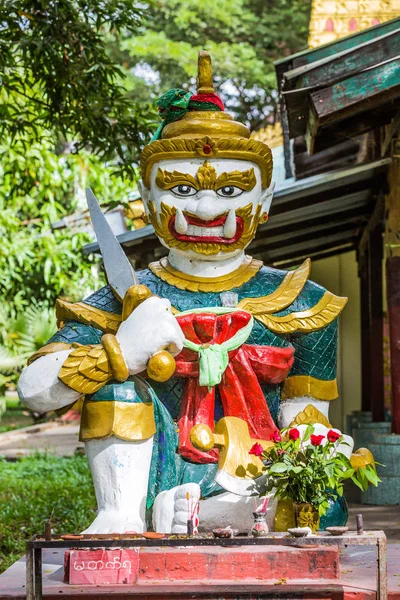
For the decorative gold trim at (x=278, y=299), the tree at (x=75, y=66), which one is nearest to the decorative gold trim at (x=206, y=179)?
the decorative gold trim at (x=278, y=299)

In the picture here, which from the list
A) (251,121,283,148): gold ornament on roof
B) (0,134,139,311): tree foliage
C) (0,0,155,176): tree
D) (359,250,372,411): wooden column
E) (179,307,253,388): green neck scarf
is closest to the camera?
(179,307,253,388): green neck scarf

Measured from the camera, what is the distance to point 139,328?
12.6 ft

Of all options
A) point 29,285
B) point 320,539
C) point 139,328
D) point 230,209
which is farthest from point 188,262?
point 29,285

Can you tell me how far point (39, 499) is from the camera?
316 inches

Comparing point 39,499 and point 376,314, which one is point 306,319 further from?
point 376,314

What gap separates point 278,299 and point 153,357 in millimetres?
715

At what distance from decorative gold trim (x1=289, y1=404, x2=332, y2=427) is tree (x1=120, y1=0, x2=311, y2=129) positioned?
14.7 metres

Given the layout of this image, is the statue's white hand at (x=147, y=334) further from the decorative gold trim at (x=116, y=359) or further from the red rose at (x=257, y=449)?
the red rose at (x=257, y=449)

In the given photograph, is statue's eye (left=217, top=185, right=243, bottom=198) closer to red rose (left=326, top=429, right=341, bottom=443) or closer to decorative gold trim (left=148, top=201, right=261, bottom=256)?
decorative gold trim (left=148, top=201, right=261, bottom=256)

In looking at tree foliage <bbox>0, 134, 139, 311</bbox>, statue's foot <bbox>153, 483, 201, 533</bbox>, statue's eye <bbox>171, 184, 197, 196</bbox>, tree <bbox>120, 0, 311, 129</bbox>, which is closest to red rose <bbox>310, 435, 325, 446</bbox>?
statue's foot <bbox>153, 483, 201, 533</bbox>

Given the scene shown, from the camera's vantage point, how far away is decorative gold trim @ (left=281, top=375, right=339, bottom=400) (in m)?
4.22

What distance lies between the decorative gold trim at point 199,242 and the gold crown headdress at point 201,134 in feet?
0.61

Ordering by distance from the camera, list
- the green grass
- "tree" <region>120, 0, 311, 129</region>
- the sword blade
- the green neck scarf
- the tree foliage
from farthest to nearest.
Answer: "tree" <region>120, 0, 311, 129</region> < the tree foliage < the green grass < the sword blade < the green neck scarf

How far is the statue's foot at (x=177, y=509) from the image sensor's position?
3.75 metres
